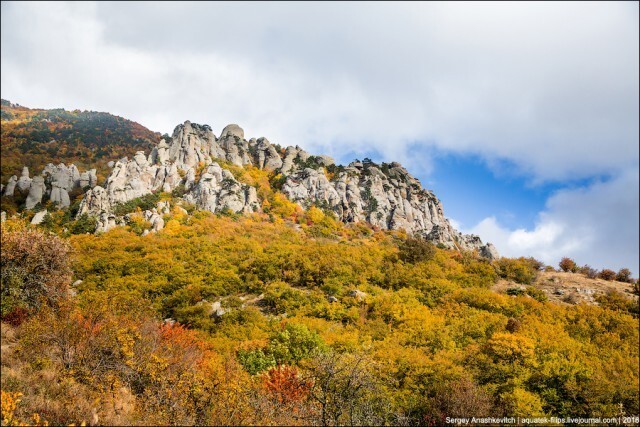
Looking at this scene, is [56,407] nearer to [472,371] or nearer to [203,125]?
[472,371]

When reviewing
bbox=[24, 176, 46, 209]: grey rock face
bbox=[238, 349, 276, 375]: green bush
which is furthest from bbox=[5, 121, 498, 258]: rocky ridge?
bbox=[238, 349, 276, 375]: green bush

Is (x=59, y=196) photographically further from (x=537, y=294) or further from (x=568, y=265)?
(x=568, y=265)

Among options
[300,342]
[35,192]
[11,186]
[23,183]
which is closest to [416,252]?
[300,342]

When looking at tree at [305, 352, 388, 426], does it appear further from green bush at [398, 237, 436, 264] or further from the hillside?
green bush at [398, 237, 436, 264]

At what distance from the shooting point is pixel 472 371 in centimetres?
1554

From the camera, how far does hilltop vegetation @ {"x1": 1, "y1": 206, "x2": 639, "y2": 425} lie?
1074 centimetres

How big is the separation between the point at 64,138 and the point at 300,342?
3142 inches

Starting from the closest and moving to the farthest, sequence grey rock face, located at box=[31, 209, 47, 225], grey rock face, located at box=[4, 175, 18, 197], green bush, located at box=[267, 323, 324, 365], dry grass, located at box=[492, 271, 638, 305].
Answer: green bush, located at box=[267, 323, 324, 365]
dry grass, located at box=[492, 271, 638, 305]
grey rock face, located at box=[31, 209, 47, 225]
grey rock face, located at box=[4, 175, 18, 197]

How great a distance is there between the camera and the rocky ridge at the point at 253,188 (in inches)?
1818

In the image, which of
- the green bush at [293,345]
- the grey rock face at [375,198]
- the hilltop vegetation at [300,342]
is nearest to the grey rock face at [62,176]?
the hilltop vegetation at [300,342]

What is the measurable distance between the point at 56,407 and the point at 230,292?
18167mm

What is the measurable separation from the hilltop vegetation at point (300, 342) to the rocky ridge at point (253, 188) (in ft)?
48.3

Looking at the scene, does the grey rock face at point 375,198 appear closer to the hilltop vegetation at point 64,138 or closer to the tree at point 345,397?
the hilltop vegetation at point 64,138

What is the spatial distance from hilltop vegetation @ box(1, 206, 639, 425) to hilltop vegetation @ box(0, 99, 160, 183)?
33350 mm
